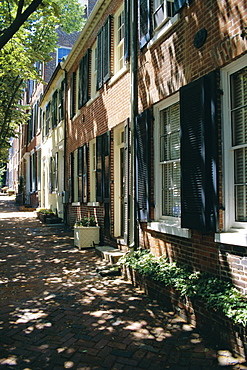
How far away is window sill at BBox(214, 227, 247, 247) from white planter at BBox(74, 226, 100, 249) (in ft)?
17.8

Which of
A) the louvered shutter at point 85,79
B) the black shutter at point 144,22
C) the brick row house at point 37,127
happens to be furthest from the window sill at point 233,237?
the brick row house at point 37,127

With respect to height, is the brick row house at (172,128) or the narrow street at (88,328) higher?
the brick row house at (172,128)

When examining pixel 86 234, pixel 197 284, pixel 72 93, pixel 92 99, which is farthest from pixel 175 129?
pixel 72 93

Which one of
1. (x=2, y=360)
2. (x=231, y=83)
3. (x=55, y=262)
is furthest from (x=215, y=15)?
(x=55, y=262)

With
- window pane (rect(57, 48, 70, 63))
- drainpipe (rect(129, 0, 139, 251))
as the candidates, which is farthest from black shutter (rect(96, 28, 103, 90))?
window pane (rect(57, 48, 70, 63))

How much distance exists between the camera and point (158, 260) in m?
5.75

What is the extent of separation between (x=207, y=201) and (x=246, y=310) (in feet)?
4.87

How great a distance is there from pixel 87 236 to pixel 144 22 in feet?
18.1

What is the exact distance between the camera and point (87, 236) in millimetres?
9312

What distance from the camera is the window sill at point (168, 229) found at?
5.07 meters

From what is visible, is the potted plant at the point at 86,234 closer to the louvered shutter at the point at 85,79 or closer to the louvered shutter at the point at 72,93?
the louvered shutter at the point at 85,79

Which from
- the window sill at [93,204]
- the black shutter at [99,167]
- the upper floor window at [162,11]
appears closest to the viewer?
the upper floor window at [162,11]

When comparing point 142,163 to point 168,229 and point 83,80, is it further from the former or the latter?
point 83,80

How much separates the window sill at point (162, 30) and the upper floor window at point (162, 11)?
11cm
